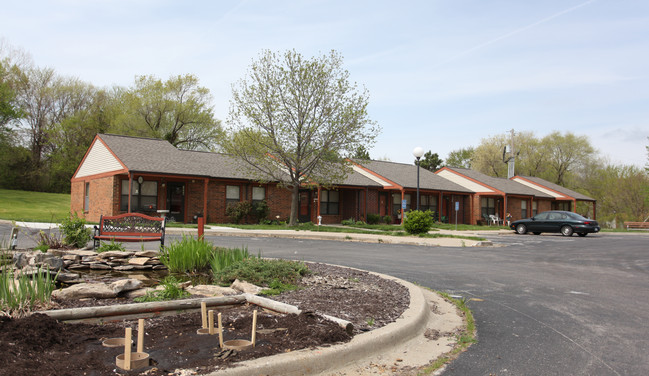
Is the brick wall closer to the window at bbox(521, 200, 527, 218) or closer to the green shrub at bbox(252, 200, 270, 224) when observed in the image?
the green shrub at bbox(252, 200, 270, 224)

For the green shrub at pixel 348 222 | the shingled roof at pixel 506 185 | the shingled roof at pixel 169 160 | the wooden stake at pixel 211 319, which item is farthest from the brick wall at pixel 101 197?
the shingled roof at pixel 506 185

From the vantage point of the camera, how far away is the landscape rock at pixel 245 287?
6.54 metres

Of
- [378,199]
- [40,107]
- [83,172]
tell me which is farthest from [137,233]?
[40,107]

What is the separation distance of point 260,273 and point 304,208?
25.7 m

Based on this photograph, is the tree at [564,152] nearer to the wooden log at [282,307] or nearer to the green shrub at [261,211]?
the green shrub at [261,211]

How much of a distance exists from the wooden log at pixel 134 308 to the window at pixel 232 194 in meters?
23.6

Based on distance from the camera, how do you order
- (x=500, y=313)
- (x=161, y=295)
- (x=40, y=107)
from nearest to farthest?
1. (x=161, y=295)
2. (x=500, y=313)
3. (x=40, y=107)

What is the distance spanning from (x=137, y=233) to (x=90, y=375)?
308 inches

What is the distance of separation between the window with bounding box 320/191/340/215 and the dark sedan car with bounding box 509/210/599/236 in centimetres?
1266

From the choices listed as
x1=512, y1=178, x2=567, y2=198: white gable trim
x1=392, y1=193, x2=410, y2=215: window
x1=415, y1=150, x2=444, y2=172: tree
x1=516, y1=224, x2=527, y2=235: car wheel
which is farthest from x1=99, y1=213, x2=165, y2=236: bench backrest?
x1=415, y1=150, x2=444, y2=172: tree

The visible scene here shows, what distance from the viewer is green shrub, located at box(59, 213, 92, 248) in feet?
32.0

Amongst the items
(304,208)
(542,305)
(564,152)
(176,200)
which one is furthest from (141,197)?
(564,152)

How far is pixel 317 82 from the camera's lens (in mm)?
26234

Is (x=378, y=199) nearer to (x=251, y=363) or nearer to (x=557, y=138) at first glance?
(x=251, y=363)
